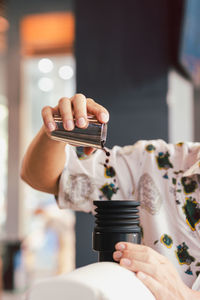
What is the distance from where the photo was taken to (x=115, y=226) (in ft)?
2.03

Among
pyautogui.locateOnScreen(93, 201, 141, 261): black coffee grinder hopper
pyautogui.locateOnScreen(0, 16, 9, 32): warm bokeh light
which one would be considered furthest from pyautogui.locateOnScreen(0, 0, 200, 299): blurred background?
pyautogui.locateOnScreen(93, 201, 141, 261): black coffee grinder hopper

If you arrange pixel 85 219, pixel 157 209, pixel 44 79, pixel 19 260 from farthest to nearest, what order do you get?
pixel 44 79, pixel 19 260, pixel 85 219, pixel 157 209

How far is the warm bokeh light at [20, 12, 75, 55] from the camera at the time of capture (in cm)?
427

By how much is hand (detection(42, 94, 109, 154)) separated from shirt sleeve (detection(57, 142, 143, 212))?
33 centimetres

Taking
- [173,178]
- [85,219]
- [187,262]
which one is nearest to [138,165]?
[173,178]

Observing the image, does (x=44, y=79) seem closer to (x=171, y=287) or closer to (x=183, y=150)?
(x=183, y=150)

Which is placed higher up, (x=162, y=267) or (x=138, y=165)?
(x=138, y=165)

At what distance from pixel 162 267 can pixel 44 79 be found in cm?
433

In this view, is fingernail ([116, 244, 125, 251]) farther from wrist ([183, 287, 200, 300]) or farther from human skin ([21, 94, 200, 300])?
wrist ([183, 287, 200, 300])

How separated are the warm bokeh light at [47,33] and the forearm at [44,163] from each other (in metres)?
3.44

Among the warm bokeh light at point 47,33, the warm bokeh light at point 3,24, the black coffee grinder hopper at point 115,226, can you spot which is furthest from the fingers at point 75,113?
the warm bokeh light at point 3,24

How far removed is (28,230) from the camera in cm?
443

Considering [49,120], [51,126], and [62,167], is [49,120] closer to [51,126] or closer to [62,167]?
[51,126]

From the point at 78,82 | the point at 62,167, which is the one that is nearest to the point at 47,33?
the point at 78,82
